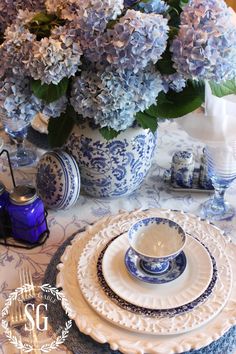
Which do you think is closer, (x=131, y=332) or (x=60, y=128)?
(x=131, y=332)

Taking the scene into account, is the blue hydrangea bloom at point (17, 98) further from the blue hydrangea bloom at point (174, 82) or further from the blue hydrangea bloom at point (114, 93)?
the blue hydrangea bloom at point (174, 82)

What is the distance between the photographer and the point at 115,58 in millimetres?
673

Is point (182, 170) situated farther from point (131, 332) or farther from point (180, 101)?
point (131, 332)

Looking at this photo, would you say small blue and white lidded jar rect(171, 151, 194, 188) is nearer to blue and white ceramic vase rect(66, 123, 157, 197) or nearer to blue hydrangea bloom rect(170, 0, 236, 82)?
blue and white ceramic vase rect(66, 123, 157, 197)

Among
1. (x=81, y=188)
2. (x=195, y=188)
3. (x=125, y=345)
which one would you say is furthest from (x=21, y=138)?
(x=125, y=345)

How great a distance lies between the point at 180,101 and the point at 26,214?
33 cm

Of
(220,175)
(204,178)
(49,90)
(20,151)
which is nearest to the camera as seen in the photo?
(49,90)

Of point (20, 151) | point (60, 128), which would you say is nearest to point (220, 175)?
point (60, 128)

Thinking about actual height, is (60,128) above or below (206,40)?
below

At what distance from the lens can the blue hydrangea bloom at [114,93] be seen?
71 cm

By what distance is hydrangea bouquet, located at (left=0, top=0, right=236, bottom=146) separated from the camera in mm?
658

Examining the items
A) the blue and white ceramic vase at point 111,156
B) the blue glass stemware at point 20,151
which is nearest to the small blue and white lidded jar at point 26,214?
the blue and white ceramic vase at point 111,156

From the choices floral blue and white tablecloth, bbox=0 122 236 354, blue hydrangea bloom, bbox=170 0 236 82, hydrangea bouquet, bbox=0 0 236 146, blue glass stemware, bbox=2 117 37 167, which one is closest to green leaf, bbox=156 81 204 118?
hydrangea bouquet, bbox=0 0 236 146

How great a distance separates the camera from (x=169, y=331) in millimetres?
622
